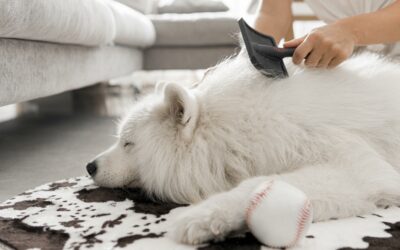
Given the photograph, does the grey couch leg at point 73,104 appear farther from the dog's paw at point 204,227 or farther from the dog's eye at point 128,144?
the dog's paw at point 204,227

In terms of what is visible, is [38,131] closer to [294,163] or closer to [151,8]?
[294,163]

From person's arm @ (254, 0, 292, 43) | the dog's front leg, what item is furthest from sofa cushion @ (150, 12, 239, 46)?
the dog's front leg

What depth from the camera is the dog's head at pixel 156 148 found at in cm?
124

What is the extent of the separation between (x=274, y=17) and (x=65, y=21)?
0.92m

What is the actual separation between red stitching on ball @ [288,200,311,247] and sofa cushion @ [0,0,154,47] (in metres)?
1.13

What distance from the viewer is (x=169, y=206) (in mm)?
1285

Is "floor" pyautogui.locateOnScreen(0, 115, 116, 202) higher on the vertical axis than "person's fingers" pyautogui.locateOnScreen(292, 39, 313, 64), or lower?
lower

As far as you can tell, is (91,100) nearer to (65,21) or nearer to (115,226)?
(65,21)

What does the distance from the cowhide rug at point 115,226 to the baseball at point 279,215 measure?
0.04 m

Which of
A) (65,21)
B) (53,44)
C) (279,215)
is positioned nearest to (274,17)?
(65,21)

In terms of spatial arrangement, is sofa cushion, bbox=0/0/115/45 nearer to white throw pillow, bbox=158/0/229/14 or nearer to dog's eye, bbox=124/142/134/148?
dog's eye, bbox=124/142/134/148

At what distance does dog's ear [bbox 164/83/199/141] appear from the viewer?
121 centimetres

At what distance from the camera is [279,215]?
0.94 metres

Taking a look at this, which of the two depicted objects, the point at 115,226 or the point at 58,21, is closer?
the point at 115,226
